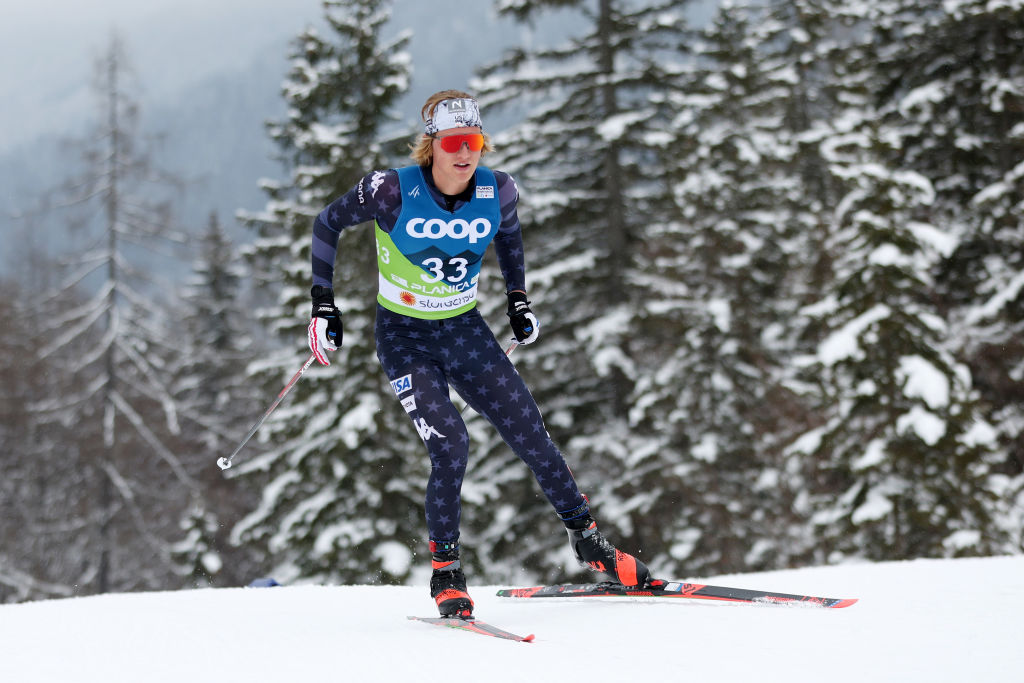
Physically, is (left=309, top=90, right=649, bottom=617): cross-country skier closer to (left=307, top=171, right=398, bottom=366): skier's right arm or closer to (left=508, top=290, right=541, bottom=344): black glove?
(left=307, top=171, right=398, bottom=366): skier's right arm

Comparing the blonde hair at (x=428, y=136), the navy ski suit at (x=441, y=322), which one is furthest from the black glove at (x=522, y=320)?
the blonde hair at (x=428, y=136)

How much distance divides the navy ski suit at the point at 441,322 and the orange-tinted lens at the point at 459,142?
7.8 inches

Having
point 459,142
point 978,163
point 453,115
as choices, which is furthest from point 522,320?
point 978,163

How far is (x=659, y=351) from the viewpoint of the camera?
1507 centimetres

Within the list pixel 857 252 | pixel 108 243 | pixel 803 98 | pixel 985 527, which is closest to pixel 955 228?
pixel 857 252

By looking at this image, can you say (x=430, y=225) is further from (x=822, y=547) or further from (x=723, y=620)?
(x=822, y=547)

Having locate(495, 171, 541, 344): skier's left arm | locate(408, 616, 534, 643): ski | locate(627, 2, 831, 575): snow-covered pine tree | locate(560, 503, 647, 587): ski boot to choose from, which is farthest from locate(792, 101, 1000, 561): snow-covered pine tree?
locate(408, 616, 534, 643): ski

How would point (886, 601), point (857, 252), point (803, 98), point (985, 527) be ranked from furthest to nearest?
point (803, 98)
point (857, 252)
point (985, 527)
point (886, 601)

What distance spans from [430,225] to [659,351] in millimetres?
11588

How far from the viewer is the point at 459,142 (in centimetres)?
387

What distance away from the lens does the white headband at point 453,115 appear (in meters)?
3.93

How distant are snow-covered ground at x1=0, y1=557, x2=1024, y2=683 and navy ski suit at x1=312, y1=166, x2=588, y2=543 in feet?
2.42

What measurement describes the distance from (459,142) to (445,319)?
89 cm

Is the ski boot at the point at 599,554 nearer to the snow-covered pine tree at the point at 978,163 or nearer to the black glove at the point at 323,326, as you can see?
the black glove at the point at 323,326
